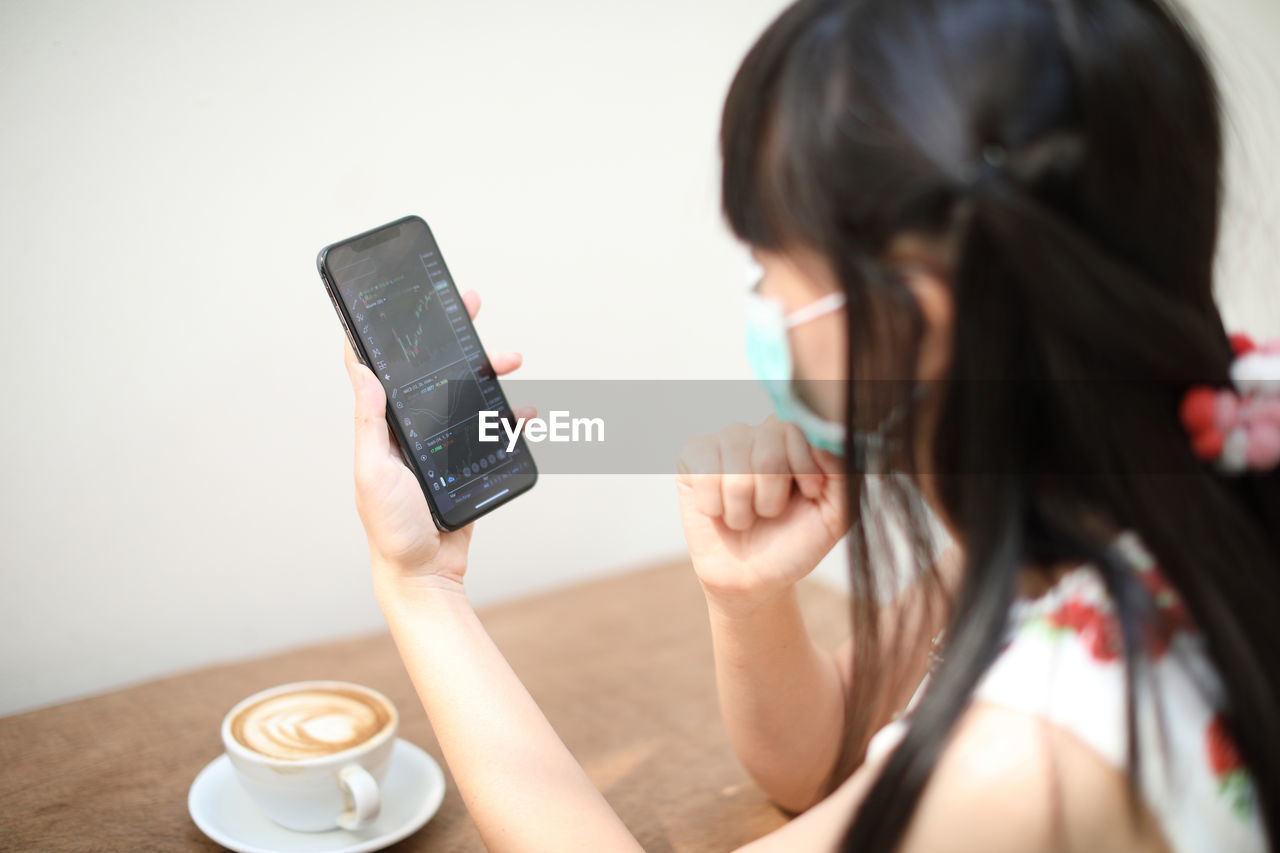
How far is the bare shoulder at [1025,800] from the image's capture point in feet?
1.14

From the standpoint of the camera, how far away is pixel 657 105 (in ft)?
3.06

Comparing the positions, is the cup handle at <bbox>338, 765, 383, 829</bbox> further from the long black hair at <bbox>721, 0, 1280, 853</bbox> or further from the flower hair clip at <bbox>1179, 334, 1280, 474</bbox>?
the flower hair clip at <bbox>1179, 334, 1280, 474</bbox>

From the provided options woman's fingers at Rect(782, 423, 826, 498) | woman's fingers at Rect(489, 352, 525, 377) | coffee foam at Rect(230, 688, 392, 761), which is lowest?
coffee foam at Rect(230, 688, 392, 761)

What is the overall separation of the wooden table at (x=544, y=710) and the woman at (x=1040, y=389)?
0.23m

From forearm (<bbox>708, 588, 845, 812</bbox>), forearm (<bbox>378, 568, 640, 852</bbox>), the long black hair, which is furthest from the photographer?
forearm (<bbox>708, 588, 845, 812</bbox>)

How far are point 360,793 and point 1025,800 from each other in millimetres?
344

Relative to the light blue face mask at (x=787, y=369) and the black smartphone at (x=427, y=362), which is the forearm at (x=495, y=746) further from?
the light blue face mask at (x=787, y=369)

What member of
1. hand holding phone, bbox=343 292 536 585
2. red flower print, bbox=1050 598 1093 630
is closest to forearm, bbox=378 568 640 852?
hand holding phone, bbox=343 292 536 585

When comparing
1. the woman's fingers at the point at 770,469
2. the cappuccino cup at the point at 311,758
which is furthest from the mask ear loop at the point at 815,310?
the cappuccino cup at the point at 311,758

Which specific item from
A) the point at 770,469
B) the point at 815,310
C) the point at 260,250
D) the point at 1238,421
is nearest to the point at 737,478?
the point at 770,469

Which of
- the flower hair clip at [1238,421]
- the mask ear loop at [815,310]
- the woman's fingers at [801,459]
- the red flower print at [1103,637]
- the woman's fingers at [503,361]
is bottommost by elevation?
the red flower print at [1103,637]

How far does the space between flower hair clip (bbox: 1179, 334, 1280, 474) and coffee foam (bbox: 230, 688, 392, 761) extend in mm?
455

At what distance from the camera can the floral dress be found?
1.16ft

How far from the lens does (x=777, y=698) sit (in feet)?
1.90
